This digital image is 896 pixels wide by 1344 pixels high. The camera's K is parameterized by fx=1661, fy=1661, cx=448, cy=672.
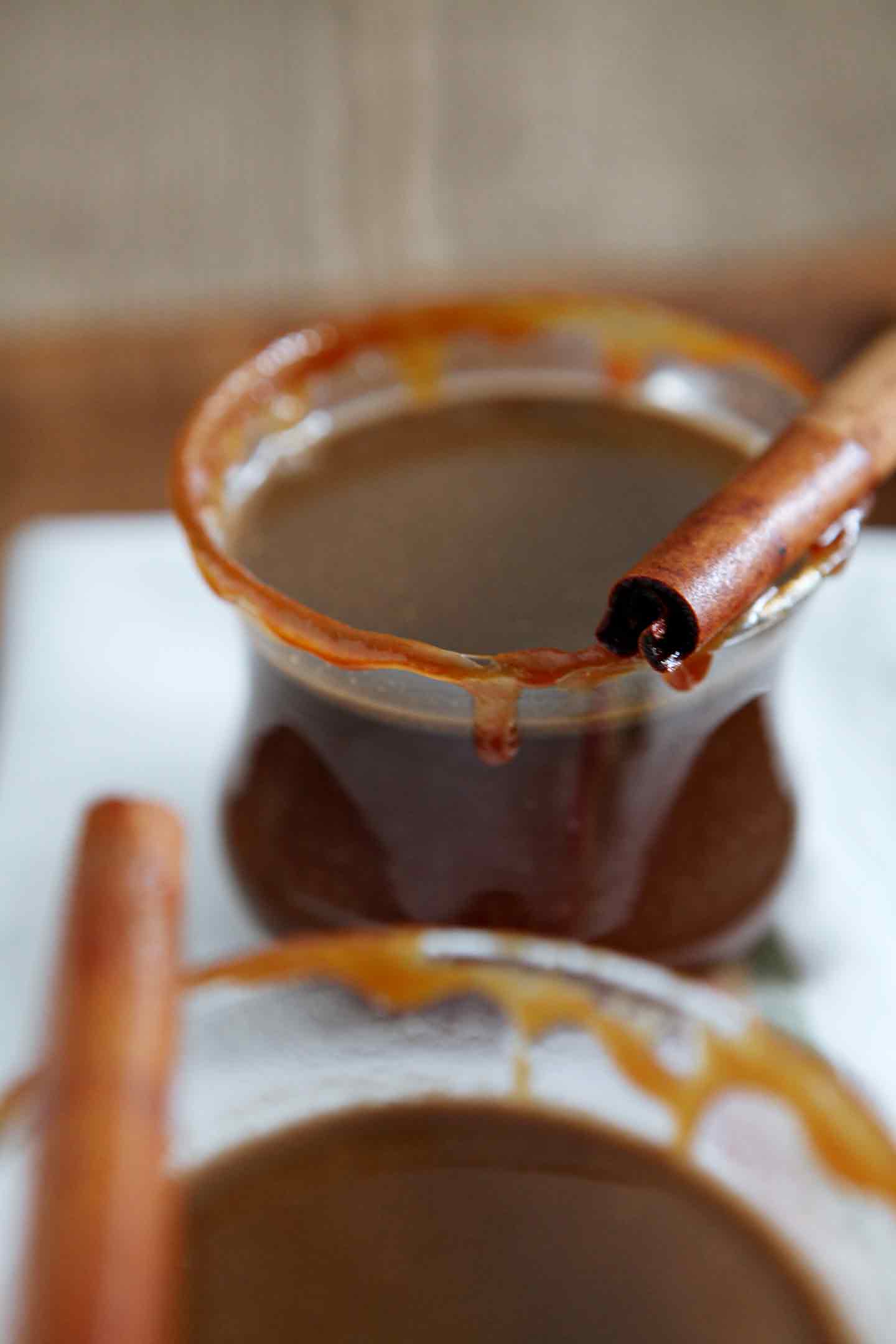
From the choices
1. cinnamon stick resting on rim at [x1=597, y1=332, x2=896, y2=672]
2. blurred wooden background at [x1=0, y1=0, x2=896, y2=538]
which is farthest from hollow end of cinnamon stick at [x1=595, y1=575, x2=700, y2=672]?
blurred wooden background at [x1=0, y1=0, x2=896, y2=538]

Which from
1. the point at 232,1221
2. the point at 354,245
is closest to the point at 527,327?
the point at 232,1221

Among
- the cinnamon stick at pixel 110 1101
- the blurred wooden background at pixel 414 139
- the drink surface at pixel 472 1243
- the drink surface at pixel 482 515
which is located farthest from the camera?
the blurred wooden background at pixel 414 139

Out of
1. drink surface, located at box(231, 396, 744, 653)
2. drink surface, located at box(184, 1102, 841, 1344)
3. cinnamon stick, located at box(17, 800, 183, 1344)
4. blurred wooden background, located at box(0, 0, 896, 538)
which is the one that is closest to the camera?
cinnamon stick, located at box(17, 800, 183, 1344)

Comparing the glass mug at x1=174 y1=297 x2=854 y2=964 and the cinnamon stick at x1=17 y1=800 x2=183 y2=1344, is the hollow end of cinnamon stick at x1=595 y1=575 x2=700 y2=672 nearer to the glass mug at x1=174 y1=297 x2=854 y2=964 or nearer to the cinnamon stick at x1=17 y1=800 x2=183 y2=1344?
the glass mug at x1=174 y1=297 x2=854 y2=964

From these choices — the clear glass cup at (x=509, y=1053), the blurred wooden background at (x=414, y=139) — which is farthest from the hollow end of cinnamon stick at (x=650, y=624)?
the blurred wooden background at (x=414, y=139)

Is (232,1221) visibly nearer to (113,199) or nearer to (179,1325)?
(179,1325)

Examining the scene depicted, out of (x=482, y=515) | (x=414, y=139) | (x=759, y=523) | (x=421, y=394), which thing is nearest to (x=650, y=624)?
(x=759, y=523)

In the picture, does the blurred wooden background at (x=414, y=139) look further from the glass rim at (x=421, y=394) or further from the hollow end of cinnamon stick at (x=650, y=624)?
the hollow end of cinnamon stick at (x=650, y=624)

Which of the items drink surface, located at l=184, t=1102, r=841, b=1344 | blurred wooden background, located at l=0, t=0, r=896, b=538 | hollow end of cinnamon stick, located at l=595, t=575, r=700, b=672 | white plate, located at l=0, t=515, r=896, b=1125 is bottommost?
blurred wooden background, located at l=0, t=0, r=896, b=538
